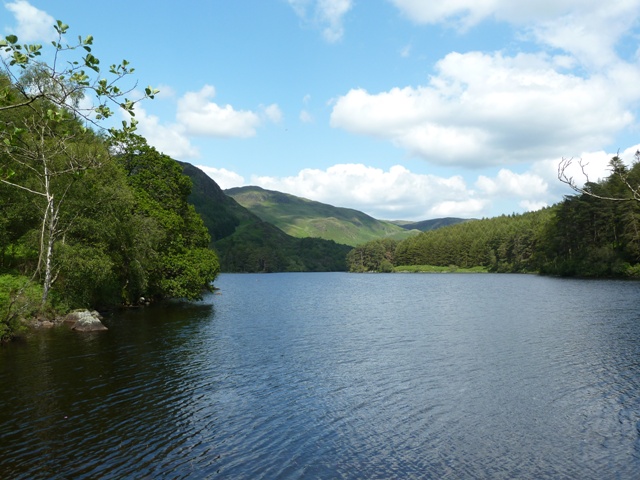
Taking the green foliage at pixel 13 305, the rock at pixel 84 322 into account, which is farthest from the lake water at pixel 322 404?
the rock at pixel 84 322

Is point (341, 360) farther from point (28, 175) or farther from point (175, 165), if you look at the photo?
point (175, 165)

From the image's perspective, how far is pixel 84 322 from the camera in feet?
155

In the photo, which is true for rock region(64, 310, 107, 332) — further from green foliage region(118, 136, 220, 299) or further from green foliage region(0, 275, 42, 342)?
green foliage region(118, 136, 220, 299)

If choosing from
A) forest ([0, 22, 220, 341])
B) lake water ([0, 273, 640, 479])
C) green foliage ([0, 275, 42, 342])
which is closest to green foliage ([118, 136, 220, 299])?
forest ([0, 22, 220, 341])

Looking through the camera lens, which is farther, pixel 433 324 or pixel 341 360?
pixel 433 324

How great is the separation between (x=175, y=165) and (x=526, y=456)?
71303mm

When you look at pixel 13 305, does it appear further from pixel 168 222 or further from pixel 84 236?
pixel 168 222

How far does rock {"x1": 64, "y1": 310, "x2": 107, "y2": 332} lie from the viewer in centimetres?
4656

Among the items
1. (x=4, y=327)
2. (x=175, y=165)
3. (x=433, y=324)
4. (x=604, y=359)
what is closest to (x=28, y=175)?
(x=4, y=327)

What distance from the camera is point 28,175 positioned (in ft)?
155

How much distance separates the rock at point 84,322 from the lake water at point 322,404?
2.48 meters

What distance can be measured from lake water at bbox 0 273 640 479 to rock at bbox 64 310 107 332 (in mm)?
2478

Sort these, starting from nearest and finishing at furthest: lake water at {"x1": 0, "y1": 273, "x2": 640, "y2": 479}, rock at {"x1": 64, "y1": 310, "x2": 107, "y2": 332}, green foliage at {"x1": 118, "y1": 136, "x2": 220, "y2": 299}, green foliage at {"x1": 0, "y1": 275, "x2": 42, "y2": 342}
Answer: lake water at {"x1": 0, "y1": 273, "x2": 640, "y2": 479} < green foliage at {"x1": 0, "y1": 275, "x2": 42, "y2": 342} < rock at {"x1": 64, "y1": 310, "x2": 107, "y2": 332} < green foliage at {"x1": 118, "y1": 136, "x2": 220, "y2": 299}

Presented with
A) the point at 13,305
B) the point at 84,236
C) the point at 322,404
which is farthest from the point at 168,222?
the point at 322,404
